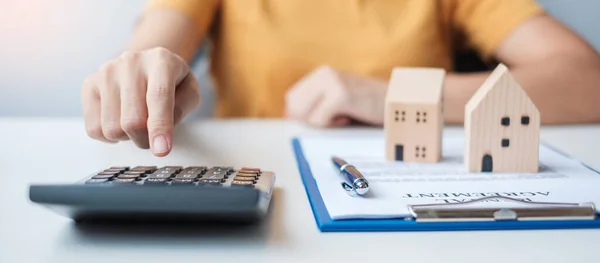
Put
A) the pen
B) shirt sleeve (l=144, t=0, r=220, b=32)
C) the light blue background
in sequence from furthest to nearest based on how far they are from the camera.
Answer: the light blue background
shirt sleeve (l=144, t=0, r=220, b=32)
the pen

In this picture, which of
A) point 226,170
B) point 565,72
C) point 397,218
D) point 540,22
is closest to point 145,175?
point 226,170

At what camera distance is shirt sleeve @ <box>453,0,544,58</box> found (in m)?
1.00

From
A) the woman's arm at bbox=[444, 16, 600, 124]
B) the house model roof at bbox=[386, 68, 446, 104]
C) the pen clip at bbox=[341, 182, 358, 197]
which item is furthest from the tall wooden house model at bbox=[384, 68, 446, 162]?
the woman's arm at bbox=[444, 16, 600, 124]

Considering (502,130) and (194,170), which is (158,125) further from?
(502,130)

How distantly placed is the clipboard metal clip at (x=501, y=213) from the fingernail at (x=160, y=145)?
211 mm

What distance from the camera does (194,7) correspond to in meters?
1.00

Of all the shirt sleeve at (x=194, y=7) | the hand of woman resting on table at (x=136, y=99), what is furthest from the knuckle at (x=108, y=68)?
the shirt sleeve at (x=194, y=7)

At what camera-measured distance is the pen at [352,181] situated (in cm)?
45

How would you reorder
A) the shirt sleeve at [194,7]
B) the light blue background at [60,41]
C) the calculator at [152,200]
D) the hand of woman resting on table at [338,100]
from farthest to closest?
the light blue background at [60,41] → the shirt sleeve at [194,7] → the hand of woman resting on table at [338,100] → the calculator at [152,200]

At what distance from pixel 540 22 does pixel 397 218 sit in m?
0.69

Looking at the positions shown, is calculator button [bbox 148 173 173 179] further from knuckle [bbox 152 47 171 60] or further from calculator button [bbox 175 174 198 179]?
A: knuckle [bbox 152 47 171 60]

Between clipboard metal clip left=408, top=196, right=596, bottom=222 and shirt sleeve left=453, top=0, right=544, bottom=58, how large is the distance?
654mm

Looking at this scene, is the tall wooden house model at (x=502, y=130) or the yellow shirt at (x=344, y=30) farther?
the yellow shirt at (x=344, y=30)

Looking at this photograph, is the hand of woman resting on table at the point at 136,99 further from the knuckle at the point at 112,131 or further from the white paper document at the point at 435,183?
the white paper document at the point at 435,183
